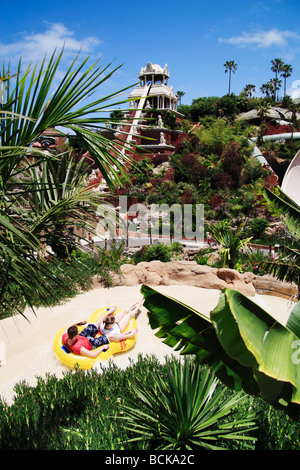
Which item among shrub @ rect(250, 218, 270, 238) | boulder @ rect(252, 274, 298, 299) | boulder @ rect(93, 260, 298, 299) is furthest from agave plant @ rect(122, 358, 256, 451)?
shrub @ rect(250, 218, 270, 238)

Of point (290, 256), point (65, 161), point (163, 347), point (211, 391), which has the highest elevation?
point (65, 161)

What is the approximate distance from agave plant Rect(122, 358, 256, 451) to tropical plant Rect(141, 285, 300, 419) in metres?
0.87

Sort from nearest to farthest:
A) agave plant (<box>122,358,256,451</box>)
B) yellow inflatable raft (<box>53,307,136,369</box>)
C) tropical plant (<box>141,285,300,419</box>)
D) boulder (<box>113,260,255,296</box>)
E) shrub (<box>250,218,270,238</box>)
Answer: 1. tropical plant (<box>141,285,300,419</box>)
2. agave plant (<box>122,358,256,451</box>)
3. yellow inflatable raft (<box>53,307,136,369</box>)
4. boulder (<box>113,260,255,296</box>)
5. shrub (<box>250,218,270,238</box>)

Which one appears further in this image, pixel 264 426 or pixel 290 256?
pixel 290 256

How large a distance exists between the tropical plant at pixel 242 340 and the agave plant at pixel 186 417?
87 cm

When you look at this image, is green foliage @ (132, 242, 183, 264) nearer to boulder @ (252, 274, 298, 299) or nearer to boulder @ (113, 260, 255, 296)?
boulder @ (113, 260, 255, 296)

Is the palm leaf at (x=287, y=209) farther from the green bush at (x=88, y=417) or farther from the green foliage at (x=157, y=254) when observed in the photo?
the green foliage at (x=157, y=254)

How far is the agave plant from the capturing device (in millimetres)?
3027

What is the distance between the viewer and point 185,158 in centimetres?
2909

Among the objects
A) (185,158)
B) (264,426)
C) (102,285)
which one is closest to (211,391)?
(264,426)

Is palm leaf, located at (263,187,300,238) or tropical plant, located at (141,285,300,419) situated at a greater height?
palm leaf, located at (263,187,300,238)

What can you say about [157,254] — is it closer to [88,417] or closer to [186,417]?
[88,417]

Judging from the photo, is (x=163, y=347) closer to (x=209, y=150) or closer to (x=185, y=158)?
(x=185, y=158)
